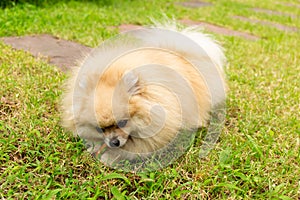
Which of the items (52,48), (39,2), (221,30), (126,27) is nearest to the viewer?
(52,48)

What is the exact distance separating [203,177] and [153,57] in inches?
36.6

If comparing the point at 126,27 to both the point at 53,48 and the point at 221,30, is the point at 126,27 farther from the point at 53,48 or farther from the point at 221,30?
the point at 221,30

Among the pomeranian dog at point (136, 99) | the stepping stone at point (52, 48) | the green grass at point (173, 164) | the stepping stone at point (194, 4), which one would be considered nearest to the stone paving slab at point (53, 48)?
the stepping stone at point (52, 48)

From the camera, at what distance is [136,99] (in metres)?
2.05

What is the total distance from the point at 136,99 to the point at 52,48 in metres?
2.34

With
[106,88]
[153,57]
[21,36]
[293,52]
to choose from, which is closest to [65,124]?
[106,88]

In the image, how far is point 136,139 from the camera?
216 cm

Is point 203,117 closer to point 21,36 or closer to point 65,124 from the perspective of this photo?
point 65,124

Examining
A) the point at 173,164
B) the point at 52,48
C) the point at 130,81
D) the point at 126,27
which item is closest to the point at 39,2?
the point at 126,27

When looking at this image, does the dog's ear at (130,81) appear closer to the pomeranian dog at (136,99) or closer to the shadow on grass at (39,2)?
the pomeranian dog at (136,99)

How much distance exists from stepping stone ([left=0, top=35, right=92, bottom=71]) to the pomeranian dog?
1310 millimetres

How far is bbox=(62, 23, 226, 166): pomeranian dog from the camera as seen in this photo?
2012 mm

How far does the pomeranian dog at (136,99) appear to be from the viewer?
2012 millimetres

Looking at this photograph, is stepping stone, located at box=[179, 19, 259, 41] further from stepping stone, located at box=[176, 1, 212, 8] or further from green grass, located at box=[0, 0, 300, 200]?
stepping stone, located at box=[176, 1, 212, 8]
